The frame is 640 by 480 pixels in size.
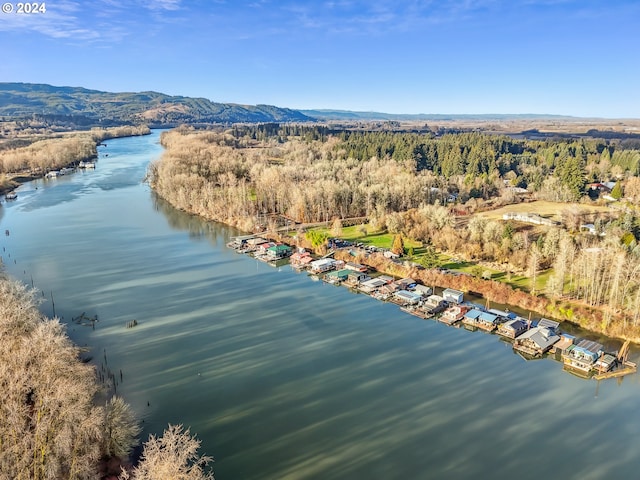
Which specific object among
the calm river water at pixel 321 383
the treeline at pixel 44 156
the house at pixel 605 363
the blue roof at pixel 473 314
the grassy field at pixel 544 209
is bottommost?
the calm river water at pixel 321 383

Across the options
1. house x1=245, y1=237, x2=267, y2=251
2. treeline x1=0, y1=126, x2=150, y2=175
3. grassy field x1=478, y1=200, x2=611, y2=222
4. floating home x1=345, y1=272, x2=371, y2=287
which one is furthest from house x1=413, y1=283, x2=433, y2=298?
treeline x1=0, y1=126, x2=150, y2=175

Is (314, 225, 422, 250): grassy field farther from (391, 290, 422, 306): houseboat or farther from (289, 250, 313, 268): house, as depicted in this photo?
(391, 290, 422, 306): houseboat

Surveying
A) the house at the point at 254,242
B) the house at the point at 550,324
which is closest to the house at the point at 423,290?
the house at the point at 550,324

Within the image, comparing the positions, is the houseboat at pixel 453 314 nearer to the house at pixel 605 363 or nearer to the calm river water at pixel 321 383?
the calm river water at pixel 321 383

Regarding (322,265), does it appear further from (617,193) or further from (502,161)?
(502,161)

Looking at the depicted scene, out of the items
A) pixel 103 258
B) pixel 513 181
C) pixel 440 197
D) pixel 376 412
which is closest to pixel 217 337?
pixel 376 412

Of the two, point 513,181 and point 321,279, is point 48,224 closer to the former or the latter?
point 321,279
